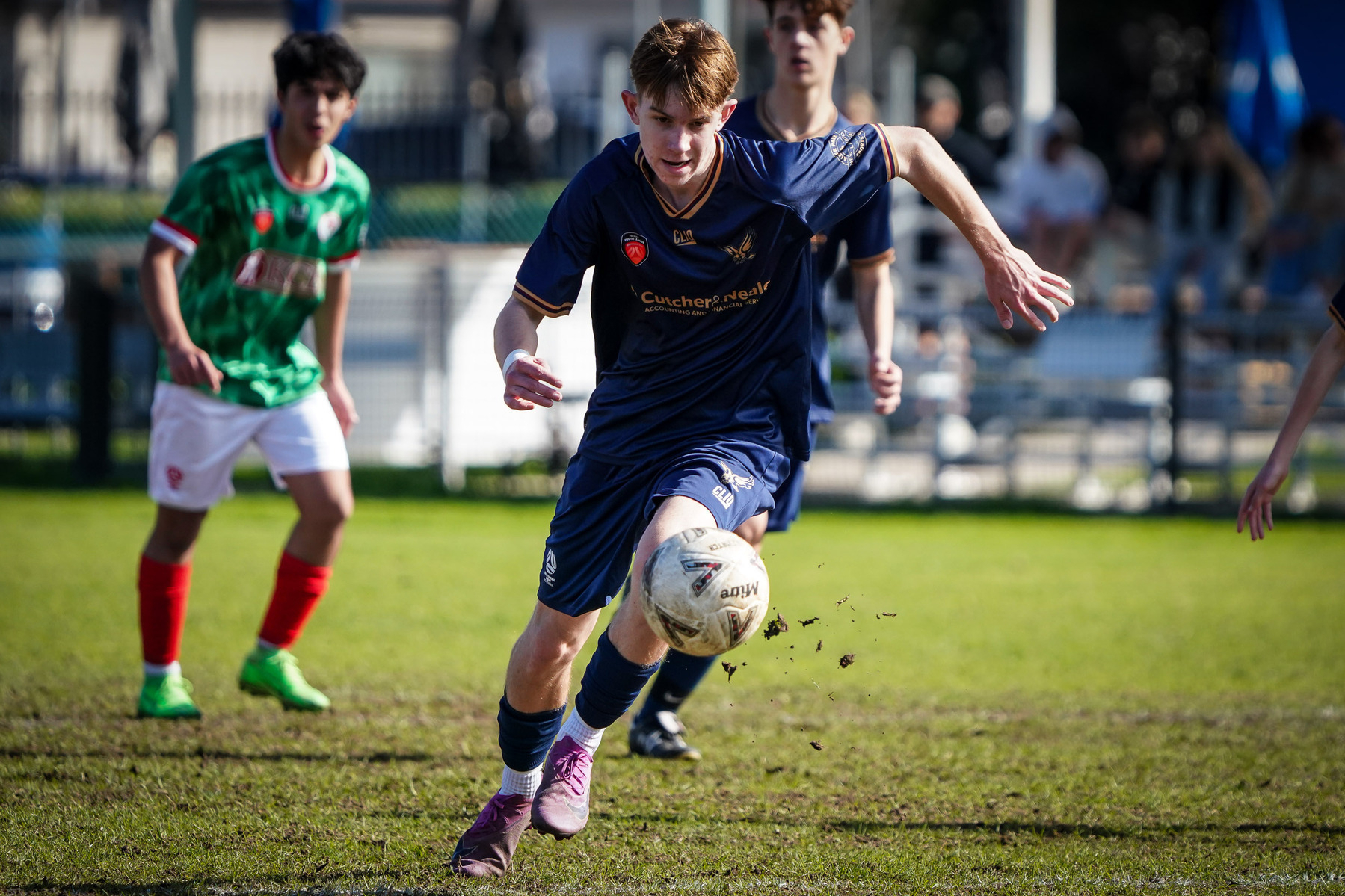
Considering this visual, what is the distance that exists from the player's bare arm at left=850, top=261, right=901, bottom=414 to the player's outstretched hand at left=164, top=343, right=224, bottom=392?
235 cm

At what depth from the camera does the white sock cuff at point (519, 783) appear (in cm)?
385

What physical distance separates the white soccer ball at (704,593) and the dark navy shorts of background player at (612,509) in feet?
0.98

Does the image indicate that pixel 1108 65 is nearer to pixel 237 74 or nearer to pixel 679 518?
pixel 237 74

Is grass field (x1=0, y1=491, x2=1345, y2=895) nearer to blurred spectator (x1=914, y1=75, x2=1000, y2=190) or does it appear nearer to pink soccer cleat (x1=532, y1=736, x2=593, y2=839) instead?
pink soccer cleat (x1=532, y1=736, x2=593, y2=839)

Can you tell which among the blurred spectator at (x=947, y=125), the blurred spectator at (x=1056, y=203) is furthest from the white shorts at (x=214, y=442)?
the blurred spectator at (x=1056, y=203)

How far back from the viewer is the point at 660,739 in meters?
5.07

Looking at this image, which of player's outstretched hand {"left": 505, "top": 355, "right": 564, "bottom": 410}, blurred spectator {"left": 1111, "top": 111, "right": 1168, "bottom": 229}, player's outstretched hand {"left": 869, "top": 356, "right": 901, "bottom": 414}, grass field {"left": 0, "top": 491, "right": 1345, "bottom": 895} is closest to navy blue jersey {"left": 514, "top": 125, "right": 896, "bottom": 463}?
player's outstretched hand {"left": 505, "top": 355, "right": 564, "bottom": 410}

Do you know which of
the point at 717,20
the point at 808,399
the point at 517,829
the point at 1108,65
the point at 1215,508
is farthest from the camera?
the point at 1108,65

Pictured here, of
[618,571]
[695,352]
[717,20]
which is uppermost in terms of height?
[717,20]

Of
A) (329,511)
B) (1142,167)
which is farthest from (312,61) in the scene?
(1142,167)

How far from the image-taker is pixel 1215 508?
41.6 feet

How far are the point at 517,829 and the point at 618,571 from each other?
74cm

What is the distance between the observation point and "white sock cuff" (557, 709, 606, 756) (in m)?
4.01

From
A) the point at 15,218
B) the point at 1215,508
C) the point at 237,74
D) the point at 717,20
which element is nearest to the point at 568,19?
the point at 237,74
